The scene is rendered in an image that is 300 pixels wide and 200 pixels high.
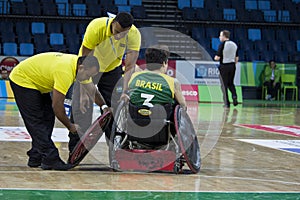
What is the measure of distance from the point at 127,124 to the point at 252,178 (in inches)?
56.0

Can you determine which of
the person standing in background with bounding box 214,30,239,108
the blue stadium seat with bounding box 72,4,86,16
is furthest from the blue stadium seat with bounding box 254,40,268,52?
the person standing in background with bounding box 214,30,239,108

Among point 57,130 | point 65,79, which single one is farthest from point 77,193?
point 57,130

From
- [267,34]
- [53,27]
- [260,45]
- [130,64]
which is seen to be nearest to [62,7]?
[53,27]

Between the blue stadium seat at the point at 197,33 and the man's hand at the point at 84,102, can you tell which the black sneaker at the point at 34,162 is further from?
the blue stadium seat at the point at 197,33

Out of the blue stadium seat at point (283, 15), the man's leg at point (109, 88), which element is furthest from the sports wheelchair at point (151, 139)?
the blue stadium seat at point (283, 15)

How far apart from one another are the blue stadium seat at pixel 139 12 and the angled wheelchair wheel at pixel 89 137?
20394 millimetres

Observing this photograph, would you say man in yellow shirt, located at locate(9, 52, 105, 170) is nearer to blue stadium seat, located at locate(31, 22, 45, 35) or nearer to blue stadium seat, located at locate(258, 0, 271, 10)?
blue stadium seat, located at locate(31, 22, 45, 35)

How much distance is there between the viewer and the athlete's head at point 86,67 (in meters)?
6.49

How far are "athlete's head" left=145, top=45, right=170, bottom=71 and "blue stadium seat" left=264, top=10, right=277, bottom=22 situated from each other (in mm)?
22703

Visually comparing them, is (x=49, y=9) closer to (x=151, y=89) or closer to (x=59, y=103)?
(x=151, y=89)

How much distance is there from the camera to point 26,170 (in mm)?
6824

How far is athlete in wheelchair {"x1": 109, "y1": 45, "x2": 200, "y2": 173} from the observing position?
6859mm

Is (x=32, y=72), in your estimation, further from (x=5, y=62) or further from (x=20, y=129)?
(x=5, y=62)

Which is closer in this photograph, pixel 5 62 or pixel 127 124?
pixel 127 124
